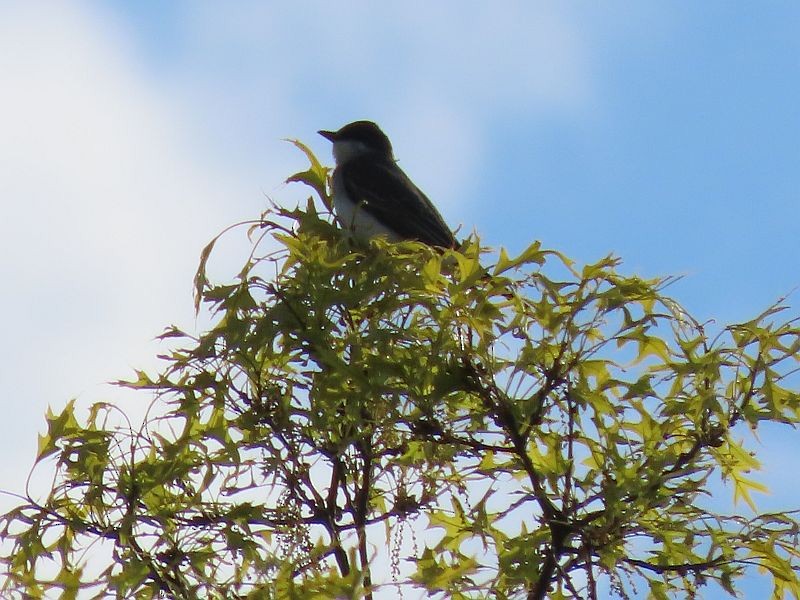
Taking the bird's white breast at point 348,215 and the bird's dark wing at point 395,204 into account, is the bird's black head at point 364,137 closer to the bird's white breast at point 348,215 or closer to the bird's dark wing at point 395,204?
the bird's dark wing at point 395,204

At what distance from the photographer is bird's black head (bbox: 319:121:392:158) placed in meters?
10.0

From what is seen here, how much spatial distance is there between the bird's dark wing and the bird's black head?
122cm

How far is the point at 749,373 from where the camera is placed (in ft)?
15.5

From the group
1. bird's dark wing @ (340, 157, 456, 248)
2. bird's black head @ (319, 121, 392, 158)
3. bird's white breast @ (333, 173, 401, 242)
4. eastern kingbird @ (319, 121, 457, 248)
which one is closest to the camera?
bird's white breast @ (333, 173, 401, 242)

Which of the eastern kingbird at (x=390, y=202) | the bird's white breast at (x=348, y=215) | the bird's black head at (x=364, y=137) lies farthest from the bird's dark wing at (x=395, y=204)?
the bird's black head at (x=364, y=137)

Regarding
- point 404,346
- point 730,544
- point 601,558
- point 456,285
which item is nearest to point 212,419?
point 404,346

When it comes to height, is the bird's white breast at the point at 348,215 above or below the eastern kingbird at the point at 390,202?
below

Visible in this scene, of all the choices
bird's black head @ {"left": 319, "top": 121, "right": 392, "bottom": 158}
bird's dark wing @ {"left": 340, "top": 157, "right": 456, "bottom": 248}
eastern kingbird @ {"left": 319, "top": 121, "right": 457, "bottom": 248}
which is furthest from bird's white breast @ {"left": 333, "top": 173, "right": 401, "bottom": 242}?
bird's black head @ {"left": 319, "top": 121, "right": 392, "bottom": 158}

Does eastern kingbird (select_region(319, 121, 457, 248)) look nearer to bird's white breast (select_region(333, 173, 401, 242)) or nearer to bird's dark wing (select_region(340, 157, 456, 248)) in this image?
bird's dark wing (select_region(340, 157, 456, 248))

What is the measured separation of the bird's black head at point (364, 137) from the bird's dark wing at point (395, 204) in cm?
122

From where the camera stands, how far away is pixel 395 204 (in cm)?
824

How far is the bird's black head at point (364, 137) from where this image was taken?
10.0m

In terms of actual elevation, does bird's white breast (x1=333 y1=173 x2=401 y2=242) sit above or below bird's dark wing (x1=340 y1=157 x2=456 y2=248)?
below

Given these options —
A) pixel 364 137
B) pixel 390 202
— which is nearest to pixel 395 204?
pixel 390 202
